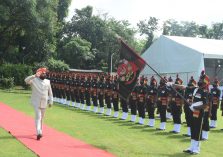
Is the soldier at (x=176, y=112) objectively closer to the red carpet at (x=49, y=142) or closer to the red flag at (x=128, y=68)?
the red flag at (x=128, y=68)

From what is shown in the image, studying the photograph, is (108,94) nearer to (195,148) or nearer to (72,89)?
(72,89)

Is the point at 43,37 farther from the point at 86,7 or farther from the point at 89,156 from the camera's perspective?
the point at 89,156

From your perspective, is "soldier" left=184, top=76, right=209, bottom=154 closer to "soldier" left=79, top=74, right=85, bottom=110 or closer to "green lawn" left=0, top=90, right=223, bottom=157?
"green lawn" left=0, top=90, right=223, bottom=157

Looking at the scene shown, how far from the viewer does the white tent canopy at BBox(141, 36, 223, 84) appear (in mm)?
27781

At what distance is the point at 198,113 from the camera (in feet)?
31.7

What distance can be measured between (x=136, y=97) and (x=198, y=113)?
18.9 feet

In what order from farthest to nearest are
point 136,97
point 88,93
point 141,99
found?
point 88,93
point 136,97
point 141,99

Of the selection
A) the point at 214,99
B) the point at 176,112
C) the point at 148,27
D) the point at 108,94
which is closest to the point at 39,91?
the point at 176,112

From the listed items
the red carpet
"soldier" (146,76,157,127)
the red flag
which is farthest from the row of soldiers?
the red carpet

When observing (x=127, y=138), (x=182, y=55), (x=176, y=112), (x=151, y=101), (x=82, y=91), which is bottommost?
(x=127, y=138)

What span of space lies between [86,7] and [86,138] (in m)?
41.7

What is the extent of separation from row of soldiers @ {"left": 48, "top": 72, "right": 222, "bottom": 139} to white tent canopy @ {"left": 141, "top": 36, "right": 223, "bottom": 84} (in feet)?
30.1

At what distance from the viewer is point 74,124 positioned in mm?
13883

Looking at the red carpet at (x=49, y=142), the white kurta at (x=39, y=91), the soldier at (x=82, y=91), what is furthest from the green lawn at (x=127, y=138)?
the soldier at (x=82, y=91)
